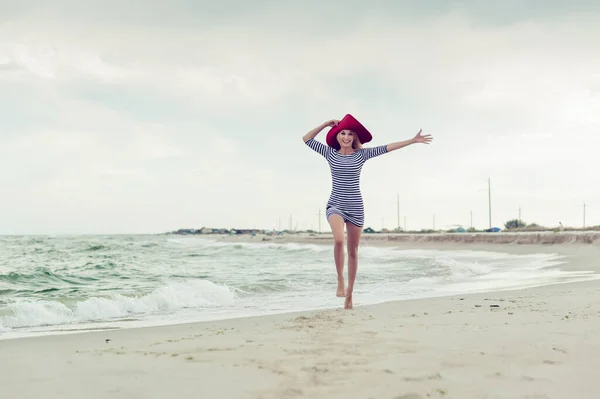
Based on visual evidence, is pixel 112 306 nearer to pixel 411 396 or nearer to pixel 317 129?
pixel 317 129

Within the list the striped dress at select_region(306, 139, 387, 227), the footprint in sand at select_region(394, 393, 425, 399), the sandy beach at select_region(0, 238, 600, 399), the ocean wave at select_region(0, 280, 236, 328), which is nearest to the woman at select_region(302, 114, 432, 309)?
the striped dress at select_region(306, 139, 387, 227)

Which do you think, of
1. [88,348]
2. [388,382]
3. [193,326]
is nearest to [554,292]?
[193,326]

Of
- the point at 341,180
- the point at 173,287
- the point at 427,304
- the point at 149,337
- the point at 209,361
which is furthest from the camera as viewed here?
the point at 173,287

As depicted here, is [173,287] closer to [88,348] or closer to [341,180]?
[341,180]

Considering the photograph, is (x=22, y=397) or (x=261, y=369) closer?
(x=22, y=397)

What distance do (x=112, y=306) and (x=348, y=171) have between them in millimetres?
4229

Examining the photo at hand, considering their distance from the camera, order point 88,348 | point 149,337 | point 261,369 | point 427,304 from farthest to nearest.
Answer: point 427,304 → point 149,337 → point 88,348 → point 261,369

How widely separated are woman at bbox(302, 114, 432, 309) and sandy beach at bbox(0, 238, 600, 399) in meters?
1.22

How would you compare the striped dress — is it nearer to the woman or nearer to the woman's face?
the woman

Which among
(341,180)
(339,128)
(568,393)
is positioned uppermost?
(339,128)

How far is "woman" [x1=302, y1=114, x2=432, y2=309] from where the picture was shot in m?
6.15

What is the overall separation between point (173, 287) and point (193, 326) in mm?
4113

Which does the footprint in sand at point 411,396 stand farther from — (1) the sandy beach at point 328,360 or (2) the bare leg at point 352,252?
(2) the bare leg at point 352,252

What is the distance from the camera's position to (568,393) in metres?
2.68
